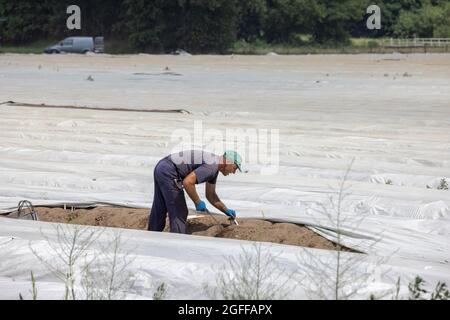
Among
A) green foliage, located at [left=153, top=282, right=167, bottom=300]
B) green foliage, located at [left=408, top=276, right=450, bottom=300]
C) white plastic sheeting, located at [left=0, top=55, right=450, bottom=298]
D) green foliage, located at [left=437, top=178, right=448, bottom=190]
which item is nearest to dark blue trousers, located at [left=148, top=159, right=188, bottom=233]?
white plastic sheeting, located at [left=0, top=55, right=450, bottom=298]

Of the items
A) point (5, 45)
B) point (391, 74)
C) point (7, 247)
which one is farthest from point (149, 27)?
point (7, 247)

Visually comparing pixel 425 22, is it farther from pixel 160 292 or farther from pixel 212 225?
pixel 160 292

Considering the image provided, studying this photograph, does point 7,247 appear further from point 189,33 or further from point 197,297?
point 189,33

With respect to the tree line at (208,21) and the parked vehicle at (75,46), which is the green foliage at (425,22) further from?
the parked vehicle at (75,46)

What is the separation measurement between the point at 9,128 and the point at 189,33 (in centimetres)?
4328

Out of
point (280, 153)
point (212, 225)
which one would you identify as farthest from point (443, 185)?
point (212, 225)

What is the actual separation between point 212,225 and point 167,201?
78cm

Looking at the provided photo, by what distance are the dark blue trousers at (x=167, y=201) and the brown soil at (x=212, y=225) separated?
0.39m

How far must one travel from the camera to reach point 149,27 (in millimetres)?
61625

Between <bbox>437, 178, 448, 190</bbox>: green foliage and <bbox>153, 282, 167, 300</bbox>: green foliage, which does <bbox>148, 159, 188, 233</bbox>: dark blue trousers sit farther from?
<bbox>437, 178, 448, 190</bbox>: green foliage

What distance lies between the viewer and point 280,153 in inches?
577

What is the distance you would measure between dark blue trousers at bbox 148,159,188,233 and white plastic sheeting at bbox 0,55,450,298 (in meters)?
0.63

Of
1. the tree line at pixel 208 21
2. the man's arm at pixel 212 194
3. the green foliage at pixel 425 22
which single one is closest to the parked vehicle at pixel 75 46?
the tree line at pixel 208 21

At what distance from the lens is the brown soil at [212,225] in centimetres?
952
